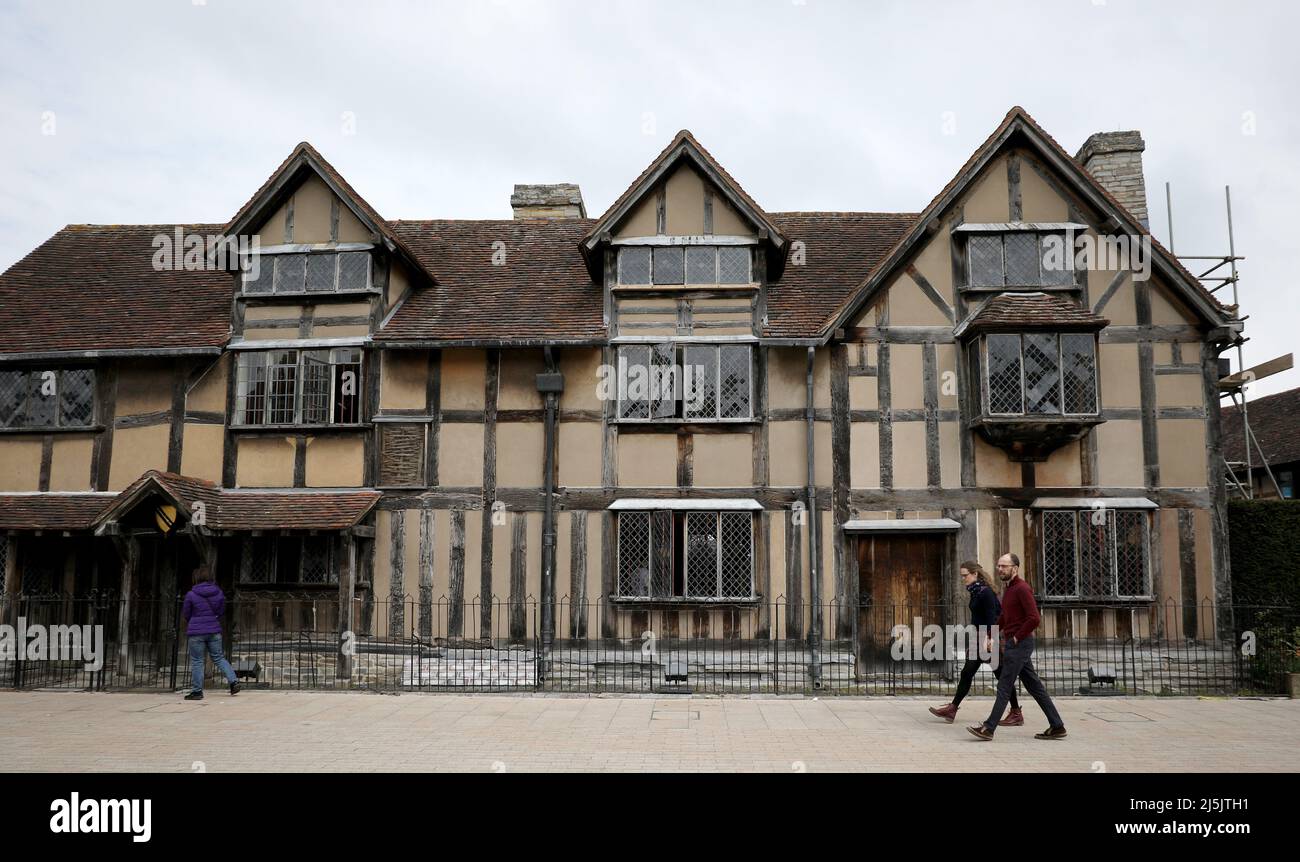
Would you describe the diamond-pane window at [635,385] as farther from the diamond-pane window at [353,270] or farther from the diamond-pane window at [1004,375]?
the diamond-pane window at [1004,375]

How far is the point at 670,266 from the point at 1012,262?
5627 mm

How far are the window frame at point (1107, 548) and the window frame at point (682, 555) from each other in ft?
14.9

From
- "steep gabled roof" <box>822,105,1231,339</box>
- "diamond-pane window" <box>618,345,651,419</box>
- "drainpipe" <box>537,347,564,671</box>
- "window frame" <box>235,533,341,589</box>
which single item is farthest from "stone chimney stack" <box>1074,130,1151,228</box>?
"window frame" <box>235,533,341,589</box>

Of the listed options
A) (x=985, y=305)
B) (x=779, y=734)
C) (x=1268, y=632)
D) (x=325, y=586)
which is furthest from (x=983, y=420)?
(x=325, y=586)

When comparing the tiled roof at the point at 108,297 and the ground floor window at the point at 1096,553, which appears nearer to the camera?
the ground floor window at the point at 1096,553

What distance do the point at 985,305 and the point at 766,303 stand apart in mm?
3495

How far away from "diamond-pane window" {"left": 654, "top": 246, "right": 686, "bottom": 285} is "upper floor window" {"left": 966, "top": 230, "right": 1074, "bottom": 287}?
4.71 metres

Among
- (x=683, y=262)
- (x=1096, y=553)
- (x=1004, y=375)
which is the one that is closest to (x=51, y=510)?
(x=683, y=262)

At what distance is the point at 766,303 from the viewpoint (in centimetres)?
1600

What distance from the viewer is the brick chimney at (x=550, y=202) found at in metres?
19.9

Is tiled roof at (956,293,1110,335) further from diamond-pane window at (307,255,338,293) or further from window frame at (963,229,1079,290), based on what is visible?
diamond-pane window at (307,255,338,293)

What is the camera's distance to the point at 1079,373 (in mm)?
14664

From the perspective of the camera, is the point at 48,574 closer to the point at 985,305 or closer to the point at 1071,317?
the point at 985,305

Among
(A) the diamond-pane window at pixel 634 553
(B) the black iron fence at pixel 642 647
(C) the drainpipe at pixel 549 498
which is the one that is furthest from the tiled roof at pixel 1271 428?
(C) the drainpipe at pixel 549 498
